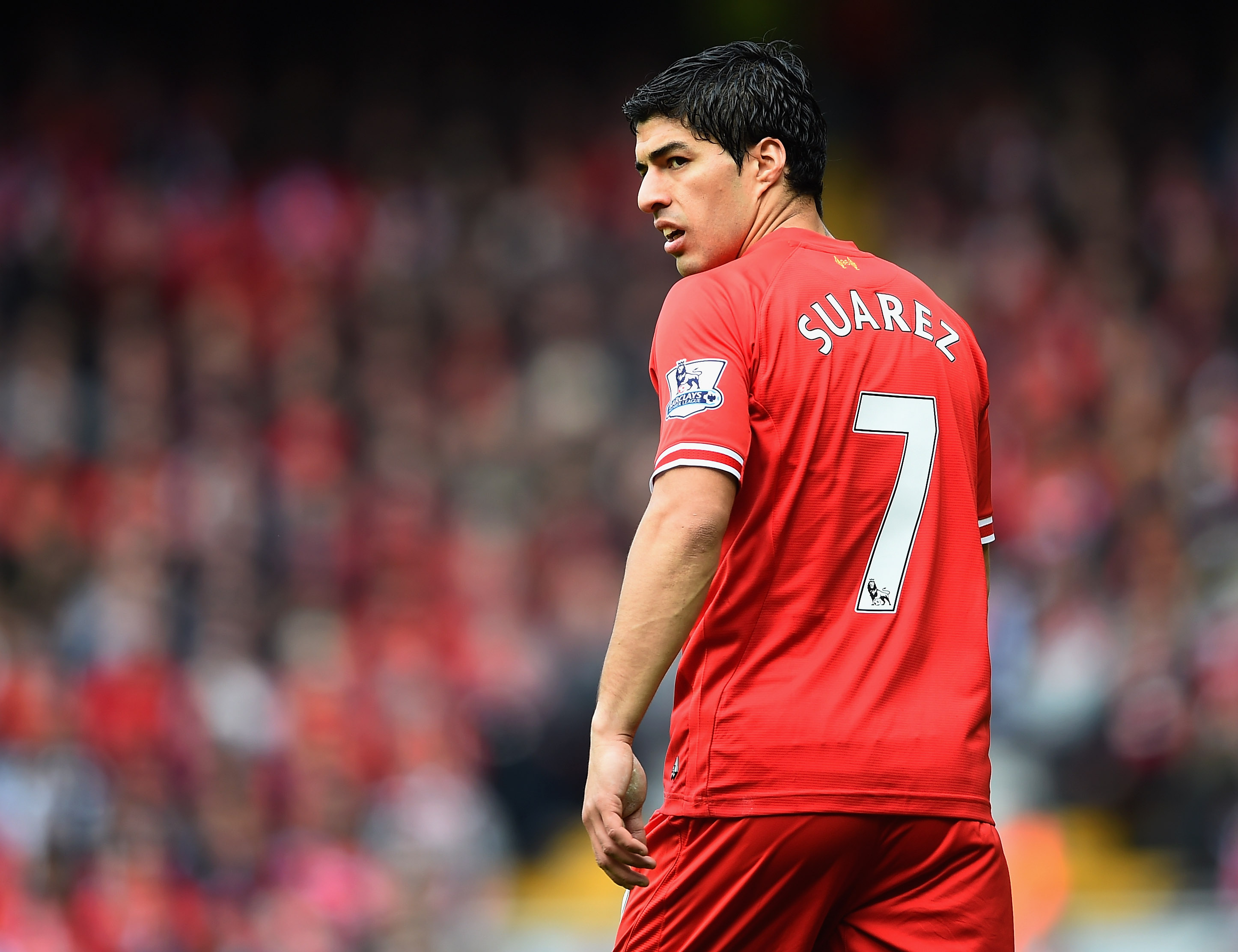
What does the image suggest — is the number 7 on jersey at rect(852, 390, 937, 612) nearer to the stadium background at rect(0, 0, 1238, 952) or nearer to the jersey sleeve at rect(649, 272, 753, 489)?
the jersey sleeve at rect(649, 272, 753, 489)

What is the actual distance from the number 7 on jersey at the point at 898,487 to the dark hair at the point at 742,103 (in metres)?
0.51

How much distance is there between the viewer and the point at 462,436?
1044 centimetres

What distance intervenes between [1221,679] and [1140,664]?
0.53 meters

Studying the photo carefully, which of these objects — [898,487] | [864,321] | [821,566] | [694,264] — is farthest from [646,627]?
[694,264]

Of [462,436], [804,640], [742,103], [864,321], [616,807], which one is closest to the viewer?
[616,807]

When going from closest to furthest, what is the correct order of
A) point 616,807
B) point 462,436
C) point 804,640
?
point 616,807 < point 804,640 < point 462,436

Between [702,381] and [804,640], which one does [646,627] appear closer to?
[804,640]

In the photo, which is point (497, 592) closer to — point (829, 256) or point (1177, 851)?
point (1177, 851)

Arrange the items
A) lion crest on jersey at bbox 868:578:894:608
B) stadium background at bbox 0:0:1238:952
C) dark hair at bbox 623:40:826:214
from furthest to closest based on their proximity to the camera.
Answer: stadium background at bbox 0:0:1238:952, dark hair at bbox 623:40:826:214, lion crest on jersey at bbox 868:578:894:608

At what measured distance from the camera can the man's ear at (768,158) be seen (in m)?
2.91

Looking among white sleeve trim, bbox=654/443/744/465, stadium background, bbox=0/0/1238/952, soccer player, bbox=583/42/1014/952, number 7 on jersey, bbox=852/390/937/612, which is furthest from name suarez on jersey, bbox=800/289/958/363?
stadium background, bbox=0/0/1238/952

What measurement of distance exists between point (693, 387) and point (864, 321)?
0.36 meters

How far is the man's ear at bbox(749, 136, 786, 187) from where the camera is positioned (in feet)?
9.55

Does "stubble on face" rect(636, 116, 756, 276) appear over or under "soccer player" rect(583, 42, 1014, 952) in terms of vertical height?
over
